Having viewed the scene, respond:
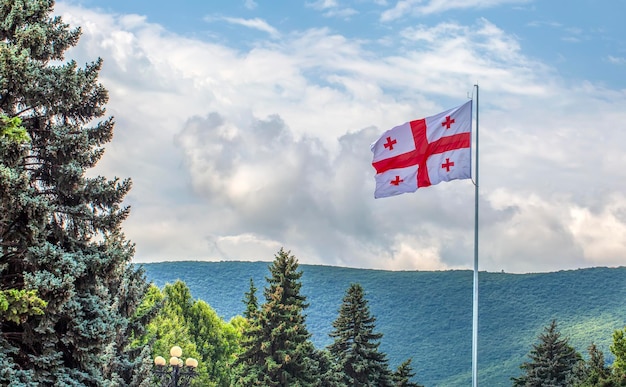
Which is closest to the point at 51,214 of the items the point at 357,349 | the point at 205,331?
the point at 357,349

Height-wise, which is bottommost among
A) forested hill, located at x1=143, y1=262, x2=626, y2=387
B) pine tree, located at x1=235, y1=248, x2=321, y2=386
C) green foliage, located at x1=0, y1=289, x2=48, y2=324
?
green foliage, located at x1=0, y1=289, x2=48, y2=324

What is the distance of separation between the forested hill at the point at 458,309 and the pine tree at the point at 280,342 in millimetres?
78386

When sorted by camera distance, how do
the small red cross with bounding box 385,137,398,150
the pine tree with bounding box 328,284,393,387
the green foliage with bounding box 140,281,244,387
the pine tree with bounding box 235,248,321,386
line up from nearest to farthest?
the small red cross with bounding box 385,137,398,150
the pine tree with bounding box 235,248,321,386
the pine tree with bounding box 328,284,393,387
the green foliage with bounding box 140,281,244,387

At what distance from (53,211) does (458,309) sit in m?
155

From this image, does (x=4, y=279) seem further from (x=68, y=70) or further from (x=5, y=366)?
(x=68, y=70)

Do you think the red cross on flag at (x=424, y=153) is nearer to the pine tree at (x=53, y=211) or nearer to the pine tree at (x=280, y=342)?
the pine tree at (x=53, y=211)

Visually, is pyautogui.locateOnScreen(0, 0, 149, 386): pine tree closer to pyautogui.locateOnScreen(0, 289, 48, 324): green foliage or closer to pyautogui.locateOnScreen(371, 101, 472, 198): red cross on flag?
pyautogui.locateOnScreen(0, 289, 48, 324): green foliage

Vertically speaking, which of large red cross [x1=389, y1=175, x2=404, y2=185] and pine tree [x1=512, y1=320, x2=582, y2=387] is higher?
pine tree [x1=512, y1=320, x2=582, y2=387]

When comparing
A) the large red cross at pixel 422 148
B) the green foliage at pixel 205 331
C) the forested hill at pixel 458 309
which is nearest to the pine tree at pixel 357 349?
the green foliage at pixel 205 331

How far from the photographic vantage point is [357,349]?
50.4 metres

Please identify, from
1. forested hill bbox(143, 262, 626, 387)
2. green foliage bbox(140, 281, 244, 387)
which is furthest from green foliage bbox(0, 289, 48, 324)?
forested hill bbox(143, 262, 626, 387)

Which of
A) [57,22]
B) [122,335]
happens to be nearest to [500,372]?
[122,335]

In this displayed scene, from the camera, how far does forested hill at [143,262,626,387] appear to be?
13800 centimetres

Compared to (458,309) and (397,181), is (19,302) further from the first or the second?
(458,309)
